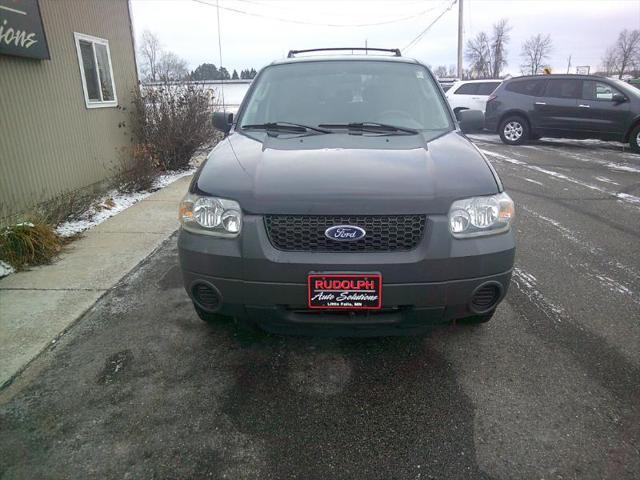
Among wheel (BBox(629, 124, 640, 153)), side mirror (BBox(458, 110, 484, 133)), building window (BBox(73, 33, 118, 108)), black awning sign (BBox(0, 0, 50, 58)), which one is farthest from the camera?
wheel (BBox(629, 124, 640, 153))

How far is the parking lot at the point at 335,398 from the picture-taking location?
81.5 inches

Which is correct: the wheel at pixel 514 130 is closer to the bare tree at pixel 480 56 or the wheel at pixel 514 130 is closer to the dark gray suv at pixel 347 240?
the dark gray suv at pixel 347 240

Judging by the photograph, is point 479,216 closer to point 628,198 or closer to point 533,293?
point 533,293

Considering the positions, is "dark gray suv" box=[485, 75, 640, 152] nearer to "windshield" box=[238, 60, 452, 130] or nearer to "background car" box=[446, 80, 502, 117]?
"background car" box=[446, 80, 502, 117]

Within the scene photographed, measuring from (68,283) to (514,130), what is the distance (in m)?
12.5

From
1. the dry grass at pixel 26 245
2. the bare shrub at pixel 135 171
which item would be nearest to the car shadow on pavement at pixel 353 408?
the dry grass at pixel 26 245

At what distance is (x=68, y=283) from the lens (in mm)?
4043

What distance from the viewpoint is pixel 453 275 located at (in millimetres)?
2385

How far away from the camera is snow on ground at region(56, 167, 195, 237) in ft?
18.7

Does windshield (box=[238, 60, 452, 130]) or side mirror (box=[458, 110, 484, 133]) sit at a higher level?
windshield (box=[238, 60, 452, 130])

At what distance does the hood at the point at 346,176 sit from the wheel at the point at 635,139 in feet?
34.6

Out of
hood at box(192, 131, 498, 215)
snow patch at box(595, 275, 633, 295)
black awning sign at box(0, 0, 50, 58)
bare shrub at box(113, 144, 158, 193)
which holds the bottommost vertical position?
snow patch at box(595, 275, 633, 295)

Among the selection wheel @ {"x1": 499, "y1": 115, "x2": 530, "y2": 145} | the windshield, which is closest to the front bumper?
the windshield

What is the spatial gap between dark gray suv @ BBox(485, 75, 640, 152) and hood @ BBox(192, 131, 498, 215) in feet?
34.5
